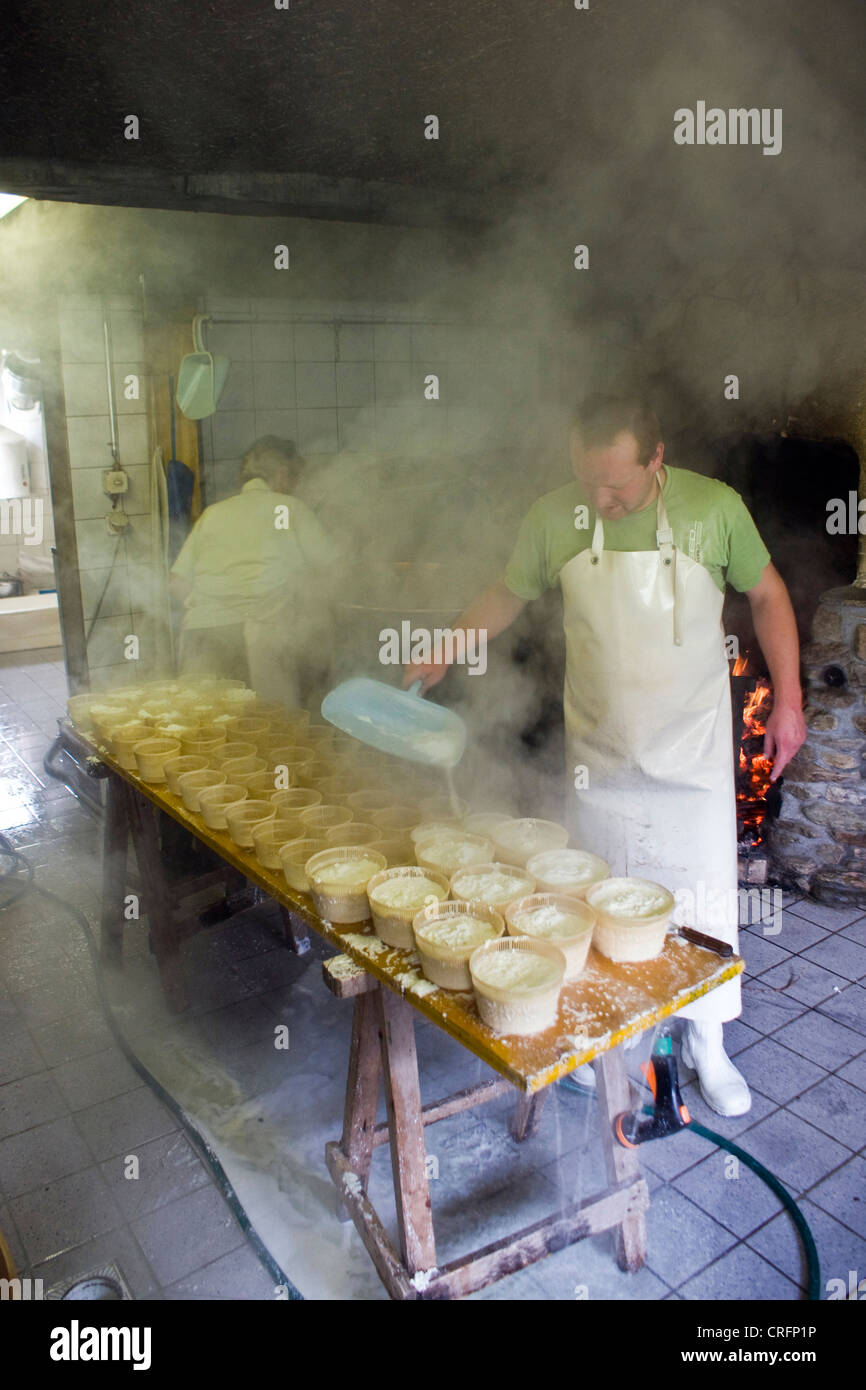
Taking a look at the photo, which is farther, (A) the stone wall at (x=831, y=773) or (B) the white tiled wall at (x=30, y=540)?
(B) the white tiled wall at (x=30, y=540)

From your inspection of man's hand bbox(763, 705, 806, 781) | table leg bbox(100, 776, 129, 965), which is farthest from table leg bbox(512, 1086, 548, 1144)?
table leg bbox(100, 776, 129, 965)

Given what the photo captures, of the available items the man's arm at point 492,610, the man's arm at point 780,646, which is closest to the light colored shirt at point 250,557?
the man's arm at point 492,610

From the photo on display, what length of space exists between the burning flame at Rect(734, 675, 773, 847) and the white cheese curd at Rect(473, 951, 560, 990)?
2.99m

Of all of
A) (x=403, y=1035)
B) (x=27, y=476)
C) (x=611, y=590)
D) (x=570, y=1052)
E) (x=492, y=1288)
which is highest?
(x=27, y=476)

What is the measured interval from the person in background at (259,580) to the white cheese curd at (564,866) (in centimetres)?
293

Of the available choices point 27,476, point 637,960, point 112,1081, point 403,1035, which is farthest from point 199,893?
point 27,476

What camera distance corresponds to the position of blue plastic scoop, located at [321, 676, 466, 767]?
2754 mm

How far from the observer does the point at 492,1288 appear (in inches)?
97.3

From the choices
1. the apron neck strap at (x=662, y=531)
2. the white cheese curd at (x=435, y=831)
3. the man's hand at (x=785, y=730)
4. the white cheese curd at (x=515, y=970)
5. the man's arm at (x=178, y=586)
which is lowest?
the white cheese curd at (x=515, y=970)

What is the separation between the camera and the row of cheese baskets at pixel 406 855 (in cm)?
201

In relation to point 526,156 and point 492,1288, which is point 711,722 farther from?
point 526,156

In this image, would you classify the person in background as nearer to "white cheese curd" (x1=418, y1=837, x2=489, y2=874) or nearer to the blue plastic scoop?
the blue plastic scoop

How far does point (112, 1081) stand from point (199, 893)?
113cm

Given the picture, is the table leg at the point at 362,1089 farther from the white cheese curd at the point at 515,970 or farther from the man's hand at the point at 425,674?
the man's hand at the point at 425,674
